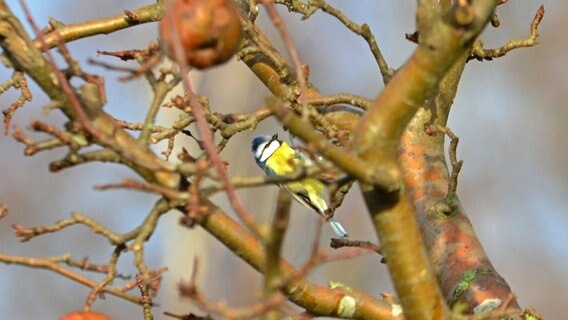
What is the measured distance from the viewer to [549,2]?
10719 mm

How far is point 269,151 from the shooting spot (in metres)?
3.84

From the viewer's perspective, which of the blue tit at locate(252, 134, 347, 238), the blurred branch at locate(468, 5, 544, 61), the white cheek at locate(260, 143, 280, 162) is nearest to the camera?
the blurred branch at locate(468, 5, 544, 61)

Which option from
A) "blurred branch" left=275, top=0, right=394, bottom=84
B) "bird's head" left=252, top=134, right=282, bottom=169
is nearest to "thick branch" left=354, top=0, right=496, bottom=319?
"blurred branch" left=275, top=0, right=394, bottom=84

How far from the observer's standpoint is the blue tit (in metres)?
3.50

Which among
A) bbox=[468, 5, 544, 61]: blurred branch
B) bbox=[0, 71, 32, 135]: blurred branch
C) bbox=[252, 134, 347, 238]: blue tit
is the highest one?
bbox=[252, 134, 347, 238]: blue tit

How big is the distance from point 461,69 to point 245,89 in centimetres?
701

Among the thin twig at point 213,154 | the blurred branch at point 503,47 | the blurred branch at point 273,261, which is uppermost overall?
the blurred branch at point 503,47

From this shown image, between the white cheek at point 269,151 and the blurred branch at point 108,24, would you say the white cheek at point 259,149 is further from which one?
the blurred branch at point 108,24

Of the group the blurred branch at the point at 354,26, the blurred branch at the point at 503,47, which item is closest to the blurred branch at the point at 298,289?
the blurred branch at the point at 354,26

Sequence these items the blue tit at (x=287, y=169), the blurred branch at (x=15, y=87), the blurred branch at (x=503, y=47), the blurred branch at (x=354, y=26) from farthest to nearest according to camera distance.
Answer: the blue tit at (x=287, y=169) → the blurred branch at (x=503, y=47) → the blurred branch at (x=354, y=26) → the blurred branch at (x=15, y=87)

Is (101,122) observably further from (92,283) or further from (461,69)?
(461,69)

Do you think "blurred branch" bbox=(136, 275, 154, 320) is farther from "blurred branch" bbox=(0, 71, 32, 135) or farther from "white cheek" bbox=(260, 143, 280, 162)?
"white cheek" bbox=(260, 143, 280, 162)

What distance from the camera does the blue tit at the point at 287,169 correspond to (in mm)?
3500

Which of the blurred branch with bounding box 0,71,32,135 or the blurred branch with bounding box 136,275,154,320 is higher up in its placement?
the blurred branch with bounding box 0,71,32,135
